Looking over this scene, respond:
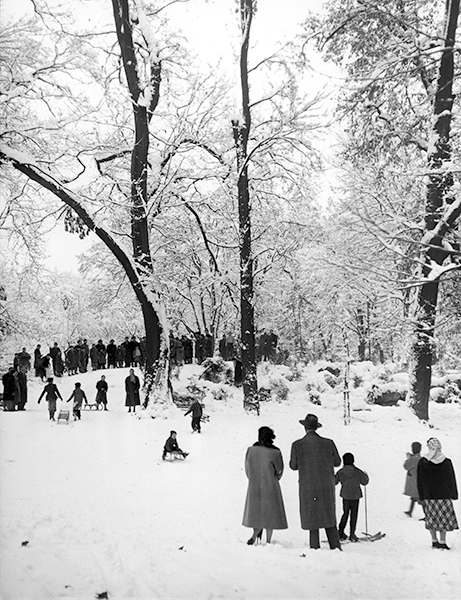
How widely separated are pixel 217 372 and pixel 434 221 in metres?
10.5

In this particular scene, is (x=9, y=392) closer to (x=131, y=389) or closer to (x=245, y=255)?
(x=131, y=389)

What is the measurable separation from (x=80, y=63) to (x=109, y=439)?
30.2 feet

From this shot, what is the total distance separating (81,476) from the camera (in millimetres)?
8414

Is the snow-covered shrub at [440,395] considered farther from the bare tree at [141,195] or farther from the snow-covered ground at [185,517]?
the bare tree at [141,195]

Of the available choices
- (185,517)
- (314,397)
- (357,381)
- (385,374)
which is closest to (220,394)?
(314,397)

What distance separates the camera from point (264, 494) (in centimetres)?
547

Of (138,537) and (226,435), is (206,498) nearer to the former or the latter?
(138,537)

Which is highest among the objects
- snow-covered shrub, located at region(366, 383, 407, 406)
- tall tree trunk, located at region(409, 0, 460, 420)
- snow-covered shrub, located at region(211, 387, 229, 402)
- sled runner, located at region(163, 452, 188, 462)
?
tall tree trunk, located at region(409, 0, 460, 420)

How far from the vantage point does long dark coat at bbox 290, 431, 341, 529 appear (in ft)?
17.6

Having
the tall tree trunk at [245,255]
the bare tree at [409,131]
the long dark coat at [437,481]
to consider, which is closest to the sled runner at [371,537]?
the long dark coat at [437,481]

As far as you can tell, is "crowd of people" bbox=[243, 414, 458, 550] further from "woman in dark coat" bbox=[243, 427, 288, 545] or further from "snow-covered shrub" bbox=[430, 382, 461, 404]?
"snow-covered shrub" bbox=[430, 382, 461, 404]

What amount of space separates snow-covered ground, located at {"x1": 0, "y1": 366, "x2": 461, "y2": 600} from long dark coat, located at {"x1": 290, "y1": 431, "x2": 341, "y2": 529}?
1.08ft

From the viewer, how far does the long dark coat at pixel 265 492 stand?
5.43 metres

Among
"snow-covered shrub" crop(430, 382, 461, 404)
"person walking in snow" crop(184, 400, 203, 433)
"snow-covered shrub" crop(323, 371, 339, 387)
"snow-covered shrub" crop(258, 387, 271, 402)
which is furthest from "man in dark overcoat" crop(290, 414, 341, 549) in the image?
"snow-covered shrub" crop(323, 371, 339, 387)
